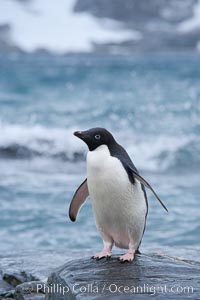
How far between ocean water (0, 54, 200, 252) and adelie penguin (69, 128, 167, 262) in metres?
2.63

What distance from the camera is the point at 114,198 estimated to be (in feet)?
11.7

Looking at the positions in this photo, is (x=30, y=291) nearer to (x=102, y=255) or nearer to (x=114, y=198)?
(x=102, y=255)

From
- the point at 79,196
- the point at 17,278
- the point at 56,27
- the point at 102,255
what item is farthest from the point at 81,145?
the point at 56,27

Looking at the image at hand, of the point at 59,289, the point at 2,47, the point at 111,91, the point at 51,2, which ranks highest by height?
the point at 51,2

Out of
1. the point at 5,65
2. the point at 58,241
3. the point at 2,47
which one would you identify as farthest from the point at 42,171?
the point at 2,47

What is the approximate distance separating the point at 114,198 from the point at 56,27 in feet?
141

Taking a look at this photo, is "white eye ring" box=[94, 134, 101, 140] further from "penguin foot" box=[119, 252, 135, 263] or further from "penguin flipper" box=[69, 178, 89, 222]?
"penguin foot" box=[119, 252, 135, 263]

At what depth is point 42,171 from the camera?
393 inches

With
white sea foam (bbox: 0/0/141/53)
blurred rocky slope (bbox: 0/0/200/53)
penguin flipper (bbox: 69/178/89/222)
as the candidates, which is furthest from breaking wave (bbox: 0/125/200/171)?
white sea foam (bbox: 0/0/141/53)

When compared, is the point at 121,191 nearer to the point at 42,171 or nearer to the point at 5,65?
the point at 42,171

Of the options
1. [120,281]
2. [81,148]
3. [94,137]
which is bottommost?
[120,281]

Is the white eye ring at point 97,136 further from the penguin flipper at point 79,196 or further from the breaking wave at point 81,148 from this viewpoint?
the breaking wave at point 81,148

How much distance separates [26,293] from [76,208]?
44 centimetres

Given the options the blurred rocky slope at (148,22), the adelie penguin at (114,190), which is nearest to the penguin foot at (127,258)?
the adelie penguin at (114,190)
